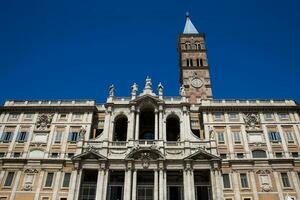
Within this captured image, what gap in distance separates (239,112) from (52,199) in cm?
2950

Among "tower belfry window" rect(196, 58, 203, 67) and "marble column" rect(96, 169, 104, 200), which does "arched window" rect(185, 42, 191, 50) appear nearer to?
"tower belfry window" rect(196, 58, 203, 67)

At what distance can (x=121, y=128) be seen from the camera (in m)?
52.3

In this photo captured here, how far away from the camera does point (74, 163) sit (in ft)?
146

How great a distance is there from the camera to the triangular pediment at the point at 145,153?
44500mm

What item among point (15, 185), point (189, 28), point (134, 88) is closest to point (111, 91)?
point (134, 88)

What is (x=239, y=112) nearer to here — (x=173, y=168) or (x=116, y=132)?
(x=173, y=168)

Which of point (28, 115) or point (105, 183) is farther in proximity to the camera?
point (28, 115)

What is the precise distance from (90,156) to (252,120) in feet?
79.8

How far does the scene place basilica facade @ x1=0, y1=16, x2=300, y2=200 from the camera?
142 ft

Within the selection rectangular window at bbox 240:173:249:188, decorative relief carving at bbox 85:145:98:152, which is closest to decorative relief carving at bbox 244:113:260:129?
rectangular window at bbox 240:173:249:188

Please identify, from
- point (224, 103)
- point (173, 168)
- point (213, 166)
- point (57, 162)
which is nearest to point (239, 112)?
point (224, 103)

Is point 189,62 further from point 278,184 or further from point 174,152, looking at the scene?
point 278,184

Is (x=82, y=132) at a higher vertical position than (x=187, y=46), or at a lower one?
lower

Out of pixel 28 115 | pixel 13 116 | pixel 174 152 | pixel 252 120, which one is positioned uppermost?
pixel 28 115
